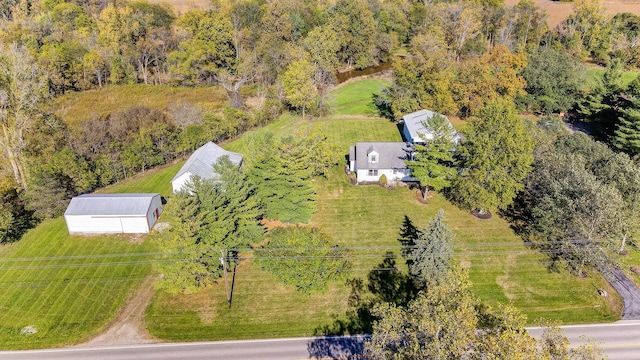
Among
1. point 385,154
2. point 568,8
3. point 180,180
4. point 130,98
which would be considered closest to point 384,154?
point 385,154

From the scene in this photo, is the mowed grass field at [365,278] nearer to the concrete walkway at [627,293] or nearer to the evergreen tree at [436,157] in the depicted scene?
the concrete walkway at [627,293]

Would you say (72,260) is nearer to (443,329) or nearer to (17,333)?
(17,333)

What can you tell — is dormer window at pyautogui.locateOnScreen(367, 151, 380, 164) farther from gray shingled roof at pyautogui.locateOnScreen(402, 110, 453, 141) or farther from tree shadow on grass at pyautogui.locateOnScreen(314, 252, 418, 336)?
tree shadow on grass at pyautogui.locateOnScreen(314, 252, 418, 336)

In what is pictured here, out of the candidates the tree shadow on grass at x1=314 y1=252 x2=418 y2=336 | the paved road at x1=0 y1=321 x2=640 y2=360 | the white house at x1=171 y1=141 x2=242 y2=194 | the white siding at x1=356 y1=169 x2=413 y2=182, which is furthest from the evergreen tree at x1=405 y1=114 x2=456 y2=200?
the white house at x1=171 y1=141 x2=242 y2=194

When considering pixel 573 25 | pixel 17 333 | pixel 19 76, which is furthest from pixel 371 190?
pixel 573 25

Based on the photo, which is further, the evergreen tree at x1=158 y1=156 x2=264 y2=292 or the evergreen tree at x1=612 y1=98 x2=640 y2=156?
the evergreen tree at x1=612 y1=98 x2=640 y2=156

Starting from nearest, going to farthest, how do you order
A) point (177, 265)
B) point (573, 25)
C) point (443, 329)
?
1. point (443, 329)
2. point (177, 265)
3. point (573, 25)
